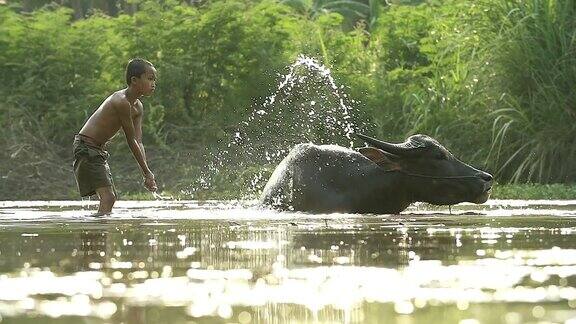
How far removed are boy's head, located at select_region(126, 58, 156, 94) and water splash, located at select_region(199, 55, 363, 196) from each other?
21.6 feet

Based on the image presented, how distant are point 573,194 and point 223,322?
1090cm

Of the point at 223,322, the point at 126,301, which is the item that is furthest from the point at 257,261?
the point at 223,322

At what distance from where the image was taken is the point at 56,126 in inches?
793

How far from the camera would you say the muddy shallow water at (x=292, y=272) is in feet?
13.0

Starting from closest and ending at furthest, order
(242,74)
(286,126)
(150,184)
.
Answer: (150,184) → (286,126) → (242,74)

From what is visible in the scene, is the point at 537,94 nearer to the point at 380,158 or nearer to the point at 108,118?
the point at 380,158

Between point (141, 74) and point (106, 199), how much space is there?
1084 millimetres

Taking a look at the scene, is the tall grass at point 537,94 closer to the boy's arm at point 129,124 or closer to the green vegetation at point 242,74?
the green vegetation at point 242,74

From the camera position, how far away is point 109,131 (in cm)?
1159

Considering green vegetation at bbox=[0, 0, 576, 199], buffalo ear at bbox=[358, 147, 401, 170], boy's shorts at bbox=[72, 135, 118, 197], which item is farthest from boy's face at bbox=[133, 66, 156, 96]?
green vegetation at bbox=[0, 0, 576, 199]

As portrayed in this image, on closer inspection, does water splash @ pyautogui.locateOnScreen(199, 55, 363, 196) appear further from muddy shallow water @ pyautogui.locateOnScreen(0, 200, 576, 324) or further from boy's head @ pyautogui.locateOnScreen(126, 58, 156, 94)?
muddy shallow water @ pyautogui.locateOnScreen(0, 200, 576, 324)

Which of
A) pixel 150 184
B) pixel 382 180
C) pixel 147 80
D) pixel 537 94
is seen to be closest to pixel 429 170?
pixel 382 180

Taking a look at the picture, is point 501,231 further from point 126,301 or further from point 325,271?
point 126,301

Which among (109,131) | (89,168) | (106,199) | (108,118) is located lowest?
(106,199)
